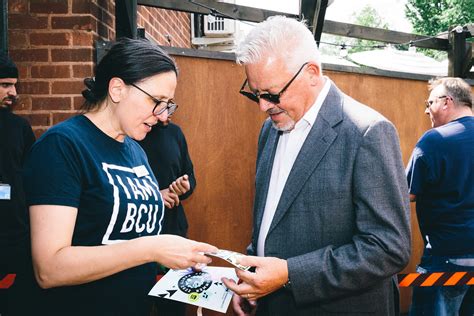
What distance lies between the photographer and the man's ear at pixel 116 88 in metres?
2.06

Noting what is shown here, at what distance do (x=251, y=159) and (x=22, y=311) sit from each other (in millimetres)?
2658

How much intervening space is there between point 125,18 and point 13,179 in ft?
5.19

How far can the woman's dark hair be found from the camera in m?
2.04

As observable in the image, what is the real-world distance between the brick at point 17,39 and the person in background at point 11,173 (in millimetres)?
287

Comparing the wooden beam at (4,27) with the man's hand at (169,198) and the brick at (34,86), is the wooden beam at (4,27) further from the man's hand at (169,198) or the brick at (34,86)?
the man's hand at (169,198)

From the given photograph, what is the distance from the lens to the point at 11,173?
135 inches

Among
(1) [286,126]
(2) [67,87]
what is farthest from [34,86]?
(1) [286,126]

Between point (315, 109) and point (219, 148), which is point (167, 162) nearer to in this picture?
point (219, 148)

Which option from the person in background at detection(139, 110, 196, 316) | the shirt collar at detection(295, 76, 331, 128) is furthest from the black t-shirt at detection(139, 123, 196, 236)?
the shirt collar at detection(295, 76, 331, 128)

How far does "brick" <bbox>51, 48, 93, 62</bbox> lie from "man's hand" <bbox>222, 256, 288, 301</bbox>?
7.48ft

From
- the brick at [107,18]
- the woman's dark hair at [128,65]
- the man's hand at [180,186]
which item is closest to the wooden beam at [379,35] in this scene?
the brick at [107,18]

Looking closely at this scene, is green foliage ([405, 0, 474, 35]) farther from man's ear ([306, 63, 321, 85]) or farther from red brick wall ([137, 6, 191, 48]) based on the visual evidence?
man's ear ([306, 63, 321, 85])

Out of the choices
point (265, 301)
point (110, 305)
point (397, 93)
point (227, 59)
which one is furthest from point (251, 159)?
point (110, 305)

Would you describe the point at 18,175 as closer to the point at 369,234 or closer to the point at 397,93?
the point at 369,234
